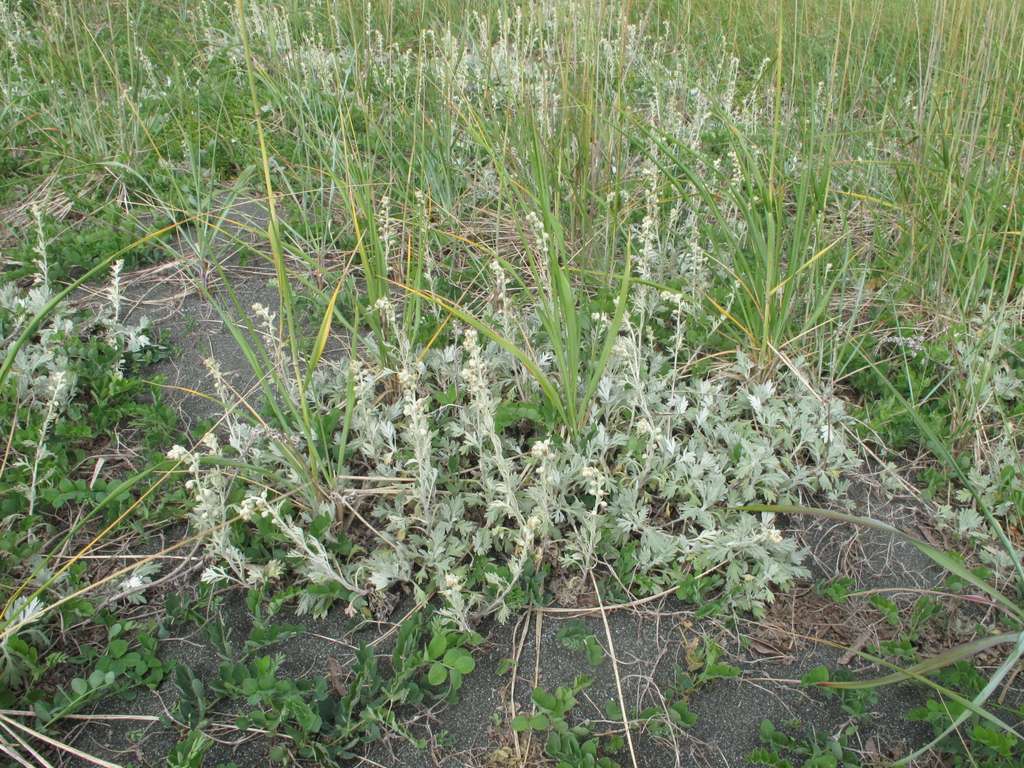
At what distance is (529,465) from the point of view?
2.32 meters

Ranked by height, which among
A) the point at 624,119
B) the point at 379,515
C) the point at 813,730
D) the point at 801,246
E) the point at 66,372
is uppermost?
the point at 624,119

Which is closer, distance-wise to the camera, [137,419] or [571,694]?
[571,694]

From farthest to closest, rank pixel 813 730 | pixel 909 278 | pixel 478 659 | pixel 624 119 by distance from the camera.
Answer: pixel 624 119, pixel 909 278, pixel 478 659, pixel 813 730

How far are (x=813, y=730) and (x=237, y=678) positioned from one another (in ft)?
4.64

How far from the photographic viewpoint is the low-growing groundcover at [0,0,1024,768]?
1866 mm

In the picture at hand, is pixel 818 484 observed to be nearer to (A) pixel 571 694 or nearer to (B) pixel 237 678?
(A) pixel 571 694

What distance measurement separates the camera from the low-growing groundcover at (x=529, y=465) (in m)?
1.87

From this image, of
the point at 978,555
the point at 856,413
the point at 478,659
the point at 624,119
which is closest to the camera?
the point at 478,659

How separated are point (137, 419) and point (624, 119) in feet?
8.33

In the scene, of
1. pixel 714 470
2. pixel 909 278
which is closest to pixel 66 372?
pixel 714 470

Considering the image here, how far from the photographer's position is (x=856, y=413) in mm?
2621

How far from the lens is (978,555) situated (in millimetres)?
2234

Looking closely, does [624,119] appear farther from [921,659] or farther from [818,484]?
[921,659]

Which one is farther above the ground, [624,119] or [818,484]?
[624,119]
